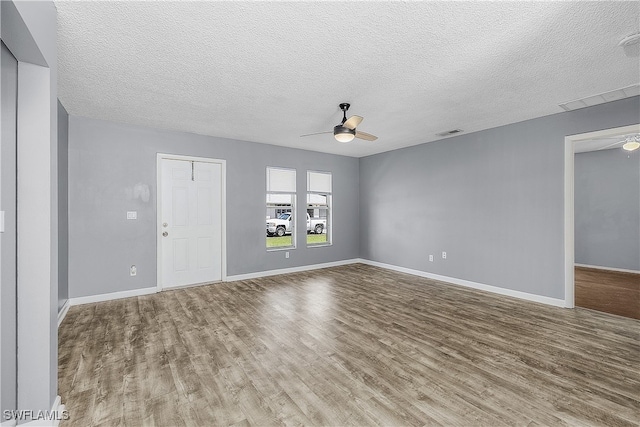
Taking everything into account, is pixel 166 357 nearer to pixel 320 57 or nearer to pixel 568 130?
pixel 320 57

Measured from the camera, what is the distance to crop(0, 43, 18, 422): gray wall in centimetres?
155

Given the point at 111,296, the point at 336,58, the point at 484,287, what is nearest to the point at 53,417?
the point at 111,296

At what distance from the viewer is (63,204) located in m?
3.79

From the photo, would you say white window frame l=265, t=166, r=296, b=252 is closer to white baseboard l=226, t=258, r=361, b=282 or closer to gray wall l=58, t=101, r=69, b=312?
white baseboard l=226, t=258, r=361, b=282

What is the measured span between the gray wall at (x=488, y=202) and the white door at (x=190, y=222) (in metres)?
3.65

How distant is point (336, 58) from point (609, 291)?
567 centimetres

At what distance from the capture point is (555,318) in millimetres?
3492

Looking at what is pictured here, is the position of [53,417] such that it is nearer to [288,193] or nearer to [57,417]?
[57,417]

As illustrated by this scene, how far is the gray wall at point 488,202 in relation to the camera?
4.00m

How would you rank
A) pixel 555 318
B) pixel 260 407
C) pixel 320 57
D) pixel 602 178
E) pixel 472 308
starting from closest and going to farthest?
pixel 260 407 → pixel 320 57 → pixel 555 318 → pixel 472 308 → pixel 602 178

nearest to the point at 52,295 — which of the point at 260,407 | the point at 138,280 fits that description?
the point at 260,407

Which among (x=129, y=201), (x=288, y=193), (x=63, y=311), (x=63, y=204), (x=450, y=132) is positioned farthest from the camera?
(x=288, y=193)

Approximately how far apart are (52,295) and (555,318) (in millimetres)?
4947

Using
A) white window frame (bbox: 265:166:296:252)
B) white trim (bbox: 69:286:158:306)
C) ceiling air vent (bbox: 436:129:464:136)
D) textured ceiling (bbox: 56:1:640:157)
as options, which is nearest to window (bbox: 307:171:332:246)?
white window frame (bbox: 265:166:296:252)
